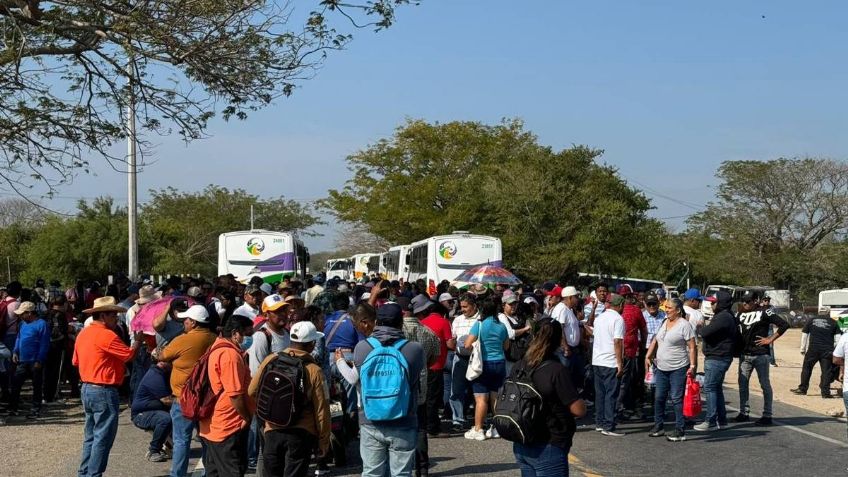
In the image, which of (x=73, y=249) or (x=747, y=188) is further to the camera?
(x=747, y=188)

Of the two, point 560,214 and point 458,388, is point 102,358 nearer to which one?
point 458,388

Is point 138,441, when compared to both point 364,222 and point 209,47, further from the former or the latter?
point 364,222

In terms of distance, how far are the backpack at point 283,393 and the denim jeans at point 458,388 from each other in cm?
568

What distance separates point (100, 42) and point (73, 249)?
144ft

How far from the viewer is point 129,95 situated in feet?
48.5

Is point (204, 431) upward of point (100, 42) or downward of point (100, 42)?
downward

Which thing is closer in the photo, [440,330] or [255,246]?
[440,330]

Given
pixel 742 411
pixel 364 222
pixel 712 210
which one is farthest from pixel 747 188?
pixel 742 411

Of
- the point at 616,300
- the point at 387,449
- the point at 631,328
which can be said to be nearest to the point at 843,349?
the point at 616,300

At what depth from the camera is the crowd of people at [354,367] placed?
685cm

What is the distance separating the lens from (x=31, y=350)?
14.0 metres

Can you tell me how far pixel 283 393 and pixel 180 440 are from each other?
1957 millimetres

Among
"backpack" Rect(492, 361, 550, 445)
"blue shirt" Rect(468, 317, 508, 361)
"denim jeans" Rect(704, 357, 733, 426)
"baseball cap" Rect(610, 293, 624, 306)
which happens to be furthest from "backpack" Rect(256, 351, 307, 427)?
"denim jeans" Rect(704, 357, 733, 426)

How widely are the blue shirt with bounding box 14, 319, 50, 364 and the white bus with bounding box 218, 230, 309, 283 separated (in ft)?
55.1
